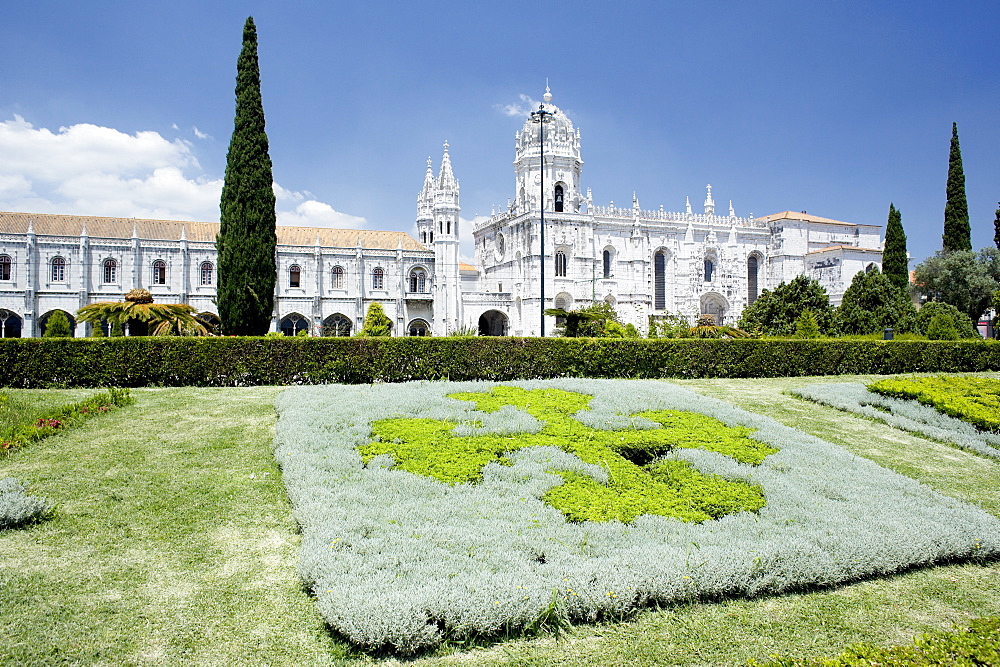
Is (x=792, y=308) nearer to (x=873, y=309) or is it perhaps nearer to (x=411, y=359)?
(x=873, y=309)

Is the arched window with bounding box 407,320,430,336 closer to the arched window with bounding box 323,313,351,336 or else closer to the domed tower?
the arched window with bounding box 323,313,351,336

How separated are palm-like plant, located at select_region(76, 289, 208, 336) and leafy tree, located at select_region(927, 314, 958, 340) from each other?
1109 inches

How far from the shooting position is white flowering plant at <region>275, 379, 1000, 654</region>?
434 cm

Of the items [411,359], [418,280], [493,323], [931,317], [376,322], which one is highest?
[418,280]

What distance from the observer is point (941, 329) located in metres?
24.9

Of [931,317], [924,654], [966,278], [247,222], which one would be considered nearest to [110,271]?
[247,222]

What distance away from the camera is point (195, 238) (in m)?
44.4

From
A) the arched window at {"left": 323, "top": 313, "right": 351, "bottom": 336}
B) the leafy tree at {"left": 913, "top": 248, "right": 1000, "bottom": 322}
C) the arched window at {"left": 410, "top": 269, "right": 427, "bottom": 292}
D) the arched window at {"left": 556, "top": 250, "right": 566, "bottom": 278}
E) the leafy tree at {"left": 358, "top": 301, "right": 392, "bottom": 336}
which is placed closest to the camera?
the leafy tree at {"left": 358, "top": 301, "right": 392, "bottom": 336}

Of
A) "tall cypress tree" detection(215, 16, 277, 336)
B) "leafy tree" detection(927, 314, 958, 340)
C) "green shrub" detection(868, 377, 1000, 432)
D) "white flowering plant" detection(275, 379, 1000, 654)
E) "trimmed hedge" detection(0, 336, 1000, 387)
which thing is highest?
"tall cypress tree" detection(215, 16, 277, 336)

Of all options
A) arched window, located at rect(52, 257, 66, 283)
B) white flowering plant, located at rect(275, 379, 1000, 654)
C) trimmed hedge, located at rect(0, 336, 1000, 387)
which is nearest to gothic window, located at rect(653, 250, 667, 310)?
trimmed hedge, located at rect(0, 336, 1000, 387)

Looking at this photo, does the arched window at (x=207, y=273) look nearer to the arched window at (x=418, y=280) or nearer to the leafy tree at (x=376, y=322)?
the leafy tree at (x=376, y=322)

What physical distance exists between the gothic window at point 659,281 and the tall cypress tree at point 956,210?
72.2 ft

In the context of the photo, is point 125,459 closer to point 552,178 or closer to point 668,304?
point 552,178

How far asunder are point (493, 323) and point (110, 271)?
2928 cm
